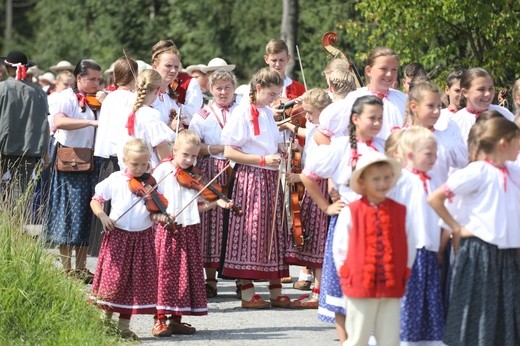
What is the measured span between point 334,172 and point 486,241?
1089mm

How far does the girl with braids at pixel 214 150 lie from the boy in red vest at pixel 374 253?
371 cm

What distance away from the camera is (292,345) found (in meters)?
9.40

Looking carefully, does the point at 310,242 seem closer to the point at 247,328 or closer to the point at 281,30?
the point at 247,328

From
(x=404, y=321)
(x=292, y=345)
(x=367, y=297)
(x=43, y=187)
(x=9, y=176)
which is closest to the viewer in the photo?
(x=367, y=297)

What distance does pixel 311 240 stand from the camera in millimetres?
11383

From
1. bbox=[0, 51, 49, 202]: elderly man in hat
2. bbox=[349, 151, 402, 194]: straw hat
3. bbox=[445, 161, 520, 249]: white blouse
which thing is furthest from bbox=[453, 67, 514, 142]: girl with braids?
bbox=[0, 51, 49, 202]: elderly man in hat

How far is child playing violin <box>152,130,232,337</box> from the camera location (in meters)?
9.80

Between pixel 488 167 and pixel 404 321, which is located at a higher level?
pixel 488 167

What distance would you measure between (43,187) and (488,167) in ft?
22.6

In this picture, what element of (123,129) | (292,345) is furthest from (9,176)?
(292,345)

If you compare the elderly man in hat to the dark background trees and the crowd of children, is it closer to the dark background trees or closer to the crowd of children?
the crowd of children

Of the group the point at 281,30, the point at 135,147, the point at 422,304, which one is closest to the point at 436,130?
the point at 422,304

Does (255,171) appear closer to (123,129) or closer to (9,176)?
(123,129)

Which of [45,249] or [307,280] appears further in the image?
[307,280]
